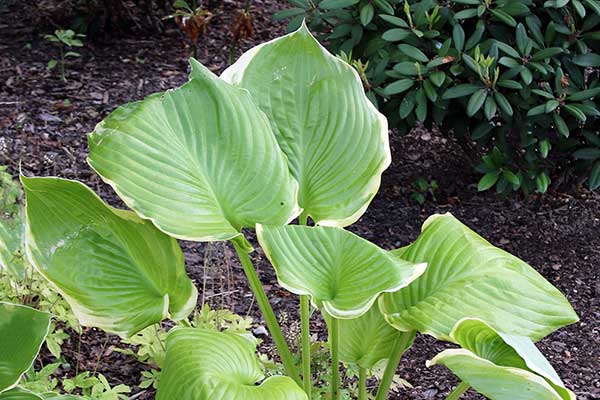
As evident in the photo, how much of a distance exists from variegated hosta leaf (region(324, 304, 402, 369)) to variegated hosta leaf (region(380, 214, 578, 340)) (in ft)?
0.59

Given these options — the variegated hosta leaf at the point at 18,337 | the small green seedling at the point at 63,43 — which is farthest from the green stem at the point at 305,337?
the small green seedling at the point at 63,43

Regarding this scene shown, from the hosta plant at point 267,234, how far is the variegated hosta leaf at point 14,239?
387mm

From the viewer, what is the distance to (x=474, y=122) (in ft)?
10.6

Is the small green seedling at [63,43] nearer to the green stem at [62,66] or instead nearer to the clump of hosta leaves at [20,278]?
the green stem at [62,66]

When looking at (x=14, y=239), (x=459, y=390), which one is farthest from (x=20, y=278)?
(x=459, y=390)

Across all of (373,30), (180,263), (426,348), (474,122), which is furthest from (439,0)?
(180,263)

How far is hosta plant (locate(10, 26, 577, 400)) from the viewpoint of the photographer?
1753mm

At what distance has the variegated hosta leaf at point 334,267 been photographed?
5.65 ft

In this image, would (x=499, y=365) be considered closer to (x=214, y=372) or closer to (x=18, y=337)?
(x=214, y=372)

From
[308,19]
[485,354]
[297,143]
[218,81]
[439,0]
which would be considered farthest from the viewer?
[308,19]

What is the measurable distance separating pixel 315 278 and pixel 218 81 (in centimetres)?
50

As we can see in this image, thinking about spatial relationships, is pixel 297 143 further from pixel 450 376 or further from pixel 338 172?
pixel 450 376

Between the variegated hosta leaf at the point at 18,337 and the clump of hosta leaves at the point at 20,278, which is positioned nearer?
the variegated hosta leaf at the point at 18,337

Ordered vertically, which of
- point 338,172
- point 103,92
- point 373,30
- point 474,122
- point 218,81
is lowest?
point 103,92
